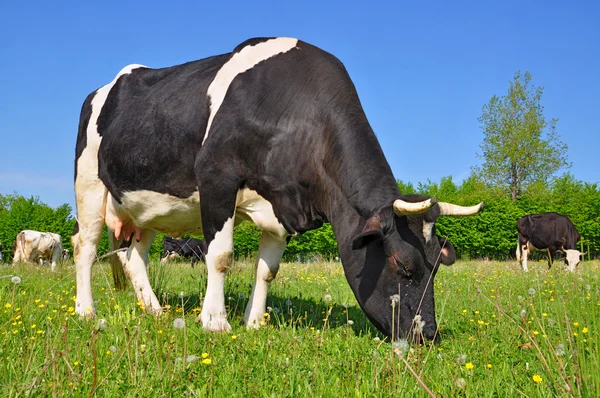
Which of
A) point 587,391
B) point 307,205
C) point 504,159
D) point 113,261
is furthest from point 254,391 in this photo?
point 504,159

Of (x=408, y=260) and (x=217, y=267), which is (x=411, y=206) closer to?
(x=408, y=260)

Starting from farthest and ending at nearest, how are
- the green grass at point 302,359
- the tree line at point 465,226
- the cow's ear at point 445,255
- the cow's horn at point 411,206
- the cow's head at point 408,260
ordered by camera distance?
the tree line at point 465,226
the cow's ear at point 445,255
the cow's head at point 408,260
the cow's horn at point 411,206
the green grass at point 302,359

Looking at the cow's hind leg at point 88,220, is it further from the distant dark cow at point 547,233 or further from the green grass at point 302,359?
the distant dark cow at point 547,233

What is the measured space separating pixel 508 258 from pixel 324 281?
25099mm

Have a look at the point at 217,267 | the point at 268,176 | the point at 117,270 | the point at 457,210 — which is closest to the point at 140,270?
the point at 117,270

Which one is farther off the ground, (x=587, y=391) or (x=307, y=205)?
(x=307, y=205)

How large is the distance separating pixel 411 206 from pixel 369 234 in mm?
403

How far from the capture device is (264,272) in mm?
6336

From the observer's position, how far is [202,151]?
Result: 5.79 m

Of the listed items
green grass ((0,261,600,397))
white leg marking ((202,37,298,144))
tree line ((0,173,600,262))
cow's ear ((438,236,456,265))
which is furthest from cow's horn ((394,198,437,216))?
tree line ((0,173,600,262))

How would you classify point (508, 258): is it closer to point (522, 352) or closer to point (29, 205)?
point (29, 205)

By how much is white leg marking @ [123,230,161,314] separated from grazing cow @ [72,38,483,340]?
33 millimetres

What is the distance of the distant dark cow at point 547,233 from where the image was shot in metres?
23.3

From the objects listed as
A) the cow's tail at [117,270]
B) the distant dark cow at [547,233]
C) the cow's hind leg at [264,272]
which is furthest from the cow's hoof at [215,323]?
the distant dark cow at [547,233]
